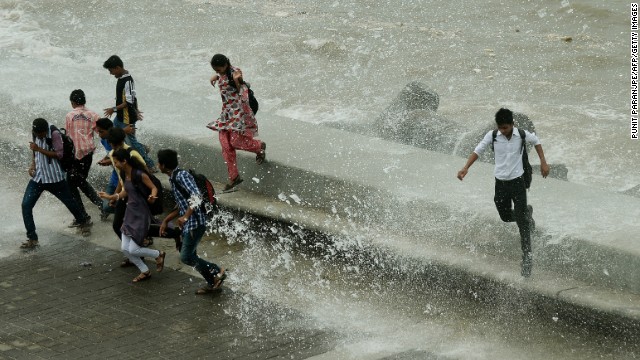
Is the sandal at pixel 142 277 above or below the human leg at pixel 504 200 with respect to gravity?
below

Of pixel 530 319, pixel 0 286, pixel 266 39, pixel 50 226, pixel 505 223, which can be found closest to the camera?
pixel 530 319

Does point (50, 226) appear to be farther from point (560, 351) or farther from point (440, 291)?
point (560, 351)

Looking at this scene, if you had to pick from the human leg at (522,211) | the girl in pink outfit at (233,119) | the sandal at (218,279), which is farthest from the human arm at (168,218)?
the human leg at (522,211)

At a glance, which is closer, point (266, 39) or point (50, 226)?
point (50, 226)

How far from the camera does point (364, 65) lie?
Answer: 18594mm

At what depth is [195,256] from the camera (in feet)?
27.6

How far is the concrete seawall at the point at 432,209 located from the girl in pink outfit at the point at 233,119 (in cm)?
25

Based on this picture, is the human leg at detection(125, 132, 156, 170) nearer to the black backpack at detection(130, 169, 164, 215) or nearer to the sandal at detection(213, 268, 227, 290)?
the black backpack at detection(130, 169, 164, 215)

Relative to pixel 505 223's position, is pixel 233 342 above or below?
below

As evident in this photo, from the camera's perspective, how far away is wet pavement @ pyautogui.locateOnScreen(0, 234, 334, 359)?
7.62 meters

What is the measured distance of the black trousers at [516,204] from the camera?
7633 millimetres

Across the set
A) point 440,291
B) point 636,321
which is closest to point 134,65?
point 440,291

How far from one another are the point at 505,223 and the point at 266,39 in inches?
490

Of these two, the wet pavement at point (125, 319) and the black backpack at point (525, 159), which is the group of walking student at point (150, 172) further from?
the wet pavement at point (125, 319)
